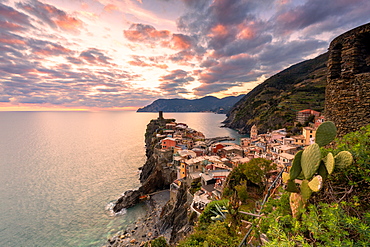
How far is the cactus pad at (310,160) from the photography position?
3.62m

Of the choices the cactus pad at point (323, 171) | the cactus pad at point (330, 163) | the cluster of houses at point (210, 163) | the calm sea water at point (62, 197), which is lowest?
the calm sea water at point (62, 197)

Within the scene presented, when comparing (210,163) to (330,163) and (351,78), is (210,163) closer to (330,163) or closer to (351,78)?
(351,78)

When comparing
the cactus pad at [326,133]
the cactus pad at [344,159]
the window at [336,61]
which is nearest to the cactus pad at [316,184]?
the cactus pad at [344,159]

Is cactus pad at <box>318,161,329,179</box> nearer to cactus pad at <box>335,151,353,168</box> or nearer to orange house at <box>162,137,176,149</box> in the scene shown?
cactus pad at <box>335,151,353,168</box>

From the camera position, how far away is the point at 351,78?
5367 mm

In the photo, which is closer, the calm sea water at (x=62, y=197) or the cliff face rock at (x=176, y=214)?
the cliff face rock at (x=176, y=214)

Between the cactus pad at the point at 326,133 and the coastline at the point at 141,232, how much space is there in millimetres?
22306

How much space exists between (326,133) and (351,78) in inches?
107

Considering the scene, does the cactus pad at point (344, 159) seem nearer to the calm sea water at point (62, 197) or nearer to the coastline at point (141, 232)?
the coastline at point (141, 232)

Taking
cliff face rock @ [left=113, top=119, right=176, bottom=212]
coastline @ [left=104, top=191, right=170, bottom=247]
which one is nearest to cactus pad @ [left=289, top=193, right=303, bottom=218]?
coastline @ [left=104, top=191, right=170, bottom=247]

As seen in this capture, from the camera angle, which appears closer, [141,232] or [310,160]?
[310,160]

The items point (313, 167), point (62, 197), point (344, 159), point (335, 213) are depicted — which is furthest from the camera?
point (62, 197)

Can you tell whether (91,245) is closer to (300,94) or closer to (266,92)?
(300,94)

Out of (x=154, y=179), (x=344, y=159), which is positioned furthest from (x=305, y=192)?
(x=154, y=179)
